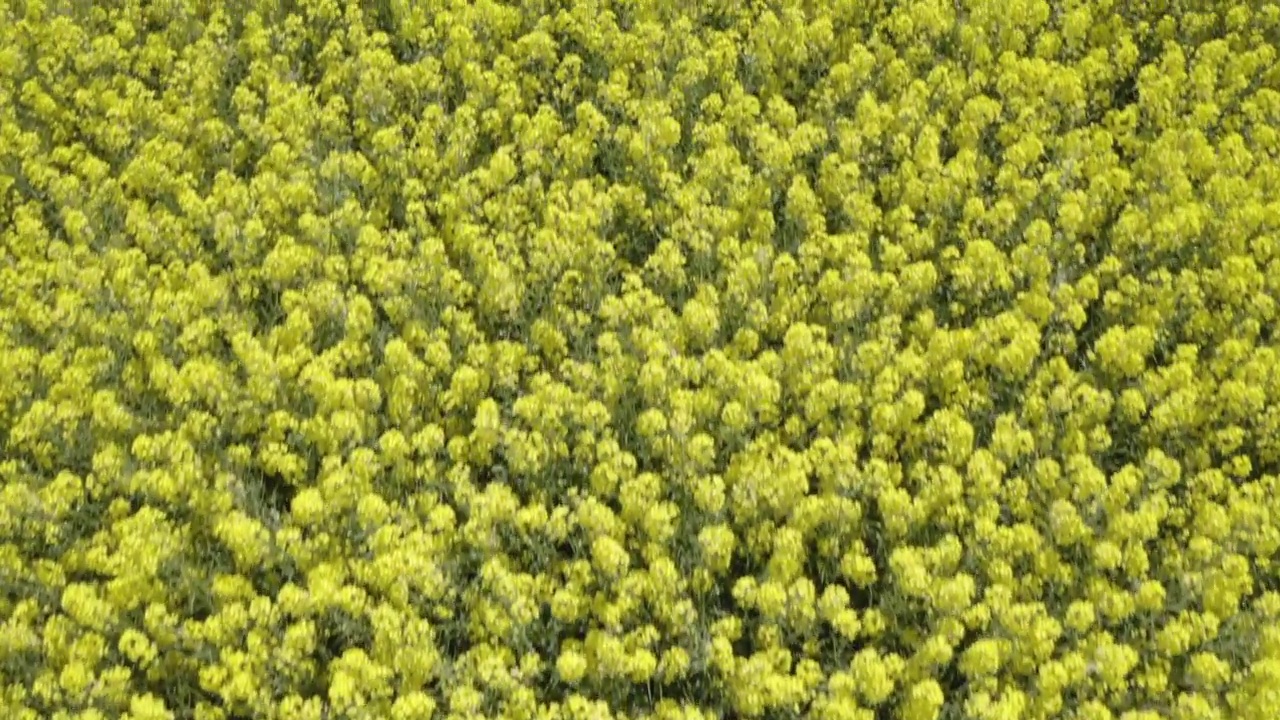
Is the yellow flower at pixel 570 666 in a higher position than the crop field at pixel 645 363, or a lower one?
lower

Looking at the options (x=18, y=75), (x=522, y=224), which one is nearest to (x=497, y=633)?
(x=522, y=224)

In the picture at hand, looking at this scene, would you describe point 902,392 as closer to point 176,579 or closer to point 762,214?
point 762,214

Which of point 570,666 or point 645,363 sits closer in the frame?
point 570,666

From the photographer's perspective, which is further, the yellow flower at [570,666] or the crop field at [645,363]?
the crop field at [645,363]

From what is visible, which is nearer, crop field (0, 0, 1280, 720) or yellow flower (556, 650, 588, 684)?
yellow flower (556, 650, 588, 684)

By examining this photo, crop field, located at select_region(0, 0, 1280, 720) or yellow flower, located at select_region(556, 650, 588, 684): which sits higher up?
crop field, located at select_region(0, 0, 1280, 720)

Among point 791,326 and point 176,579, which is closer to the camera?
point 176,579

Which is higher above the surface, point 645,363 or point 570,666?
point 645,363

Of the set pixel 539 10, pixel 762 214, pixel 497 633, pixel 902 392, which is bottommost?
pixel 497 633
